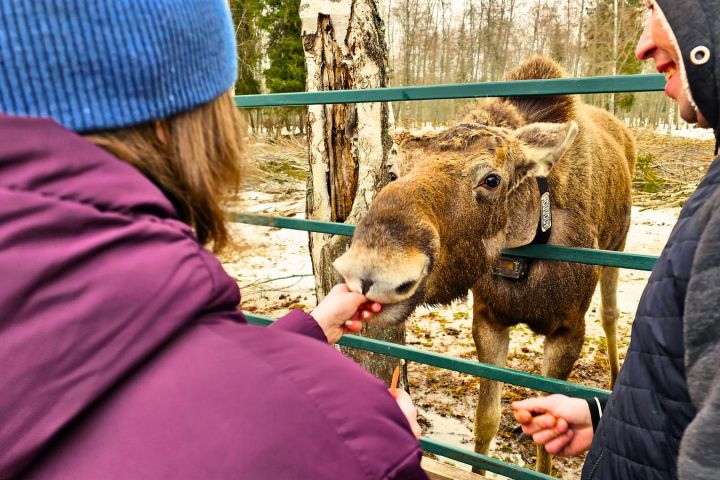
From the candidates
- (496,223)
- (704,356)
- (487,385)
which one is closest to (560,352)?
(487,385)

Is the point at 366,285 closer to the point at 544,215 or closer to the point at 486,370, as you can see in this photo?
the point at 486,370

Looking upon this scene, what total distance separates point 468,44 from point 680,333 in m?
30.7

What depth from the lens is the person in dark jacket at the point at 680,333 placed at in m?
0.92

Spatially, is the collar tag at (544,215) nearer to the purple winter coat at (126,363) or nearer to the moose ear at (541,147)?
the moose ear at (541,147)

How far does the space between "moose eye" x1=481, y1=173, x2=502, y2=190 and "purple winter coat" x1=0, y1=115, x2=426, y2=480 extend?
2.07 metres

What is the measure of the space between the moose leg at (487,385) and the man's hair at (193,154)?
9.84ft

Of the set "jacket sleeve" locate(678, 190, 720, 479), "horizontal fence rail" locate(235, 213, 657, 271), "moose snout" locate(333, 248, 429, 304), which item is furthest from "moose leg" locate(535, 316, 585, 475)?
"jacket sleeve" locate(678, 190, 720, 479)

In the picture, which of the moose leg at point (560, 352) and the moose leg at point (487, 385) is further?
the moose leg at point (487, 385)

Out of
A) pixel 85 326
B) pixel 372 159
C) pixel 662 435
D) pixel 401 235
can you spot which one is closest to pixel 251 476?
pixel 85 326

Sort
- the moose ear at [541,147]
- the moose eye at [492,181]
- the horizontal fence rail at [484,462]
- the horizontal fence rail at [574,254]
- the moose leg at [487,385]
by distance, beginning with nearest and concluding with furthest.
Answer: the horizontal fence rail at [574,254] → the horizontal fence rail at [484,462] → the moose eye at [492,181] → the moose ear at [541,147] → the moose leg at [487,385]

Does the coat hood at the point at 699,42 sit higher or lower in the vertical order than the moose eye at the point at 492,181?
higher

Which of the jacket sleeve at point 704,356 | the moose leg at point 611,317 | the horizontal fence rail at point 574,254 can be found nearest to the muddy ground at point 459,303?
the moose leg at point 611,317

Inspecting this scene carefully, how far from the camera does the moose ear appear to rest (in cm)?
287

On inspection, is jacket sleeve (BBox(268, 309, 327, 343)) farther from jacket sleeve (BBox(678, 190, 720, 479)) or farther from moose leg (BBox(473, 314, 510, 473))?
moose leg (BBox(473, 314, 510, 473))
